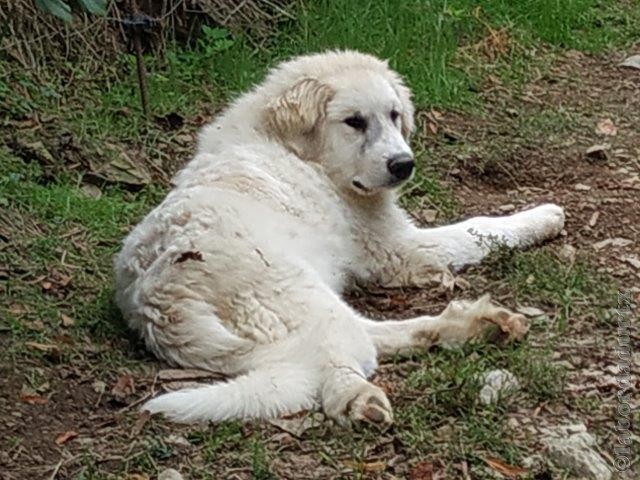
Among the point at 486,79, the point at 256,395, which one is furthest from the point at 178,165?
the point at 256,395

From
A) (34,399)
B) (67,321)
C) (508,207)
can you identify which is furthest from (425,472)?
(508,207)

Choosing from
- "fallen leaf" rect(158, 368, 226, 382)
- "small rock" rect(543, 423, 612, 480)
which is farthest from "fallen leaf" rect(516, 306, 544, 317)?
"fallen leaf" rect(158, 368, 226, 382)

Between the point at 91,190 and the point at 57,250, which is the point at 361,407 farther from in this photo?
the point at 91,190

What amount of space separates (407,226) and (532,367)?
4.78 feet

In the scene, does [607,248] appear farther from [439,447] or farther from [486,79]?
[486,79]

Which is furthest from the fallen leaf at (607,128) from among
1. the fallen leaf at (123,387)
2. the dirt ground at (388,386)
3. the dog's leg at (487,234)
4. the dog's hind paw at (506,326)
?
the fallen leaf at (123,387)

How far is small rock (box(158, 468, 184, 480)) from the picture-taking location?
12.0 ft

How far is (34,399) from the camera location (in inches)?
168

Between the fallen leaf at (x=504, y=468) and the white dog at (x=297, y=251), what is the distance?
1.15ft

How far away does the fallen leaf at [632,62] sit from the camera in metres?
8.23

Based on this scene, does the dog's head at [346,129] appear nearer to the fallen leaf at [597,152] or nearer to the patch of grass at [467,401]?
the patch of grass at [467,401]

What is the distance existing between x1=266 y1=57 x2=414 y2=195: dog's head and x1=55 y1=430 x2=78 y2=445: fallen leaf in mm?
1844

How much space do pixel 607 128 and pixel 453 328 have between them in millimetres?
3126

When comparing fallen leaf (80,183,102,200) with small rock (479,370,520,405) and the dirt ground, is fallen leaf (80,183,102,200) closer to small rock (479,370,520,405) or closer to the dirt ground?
the dirt ground
